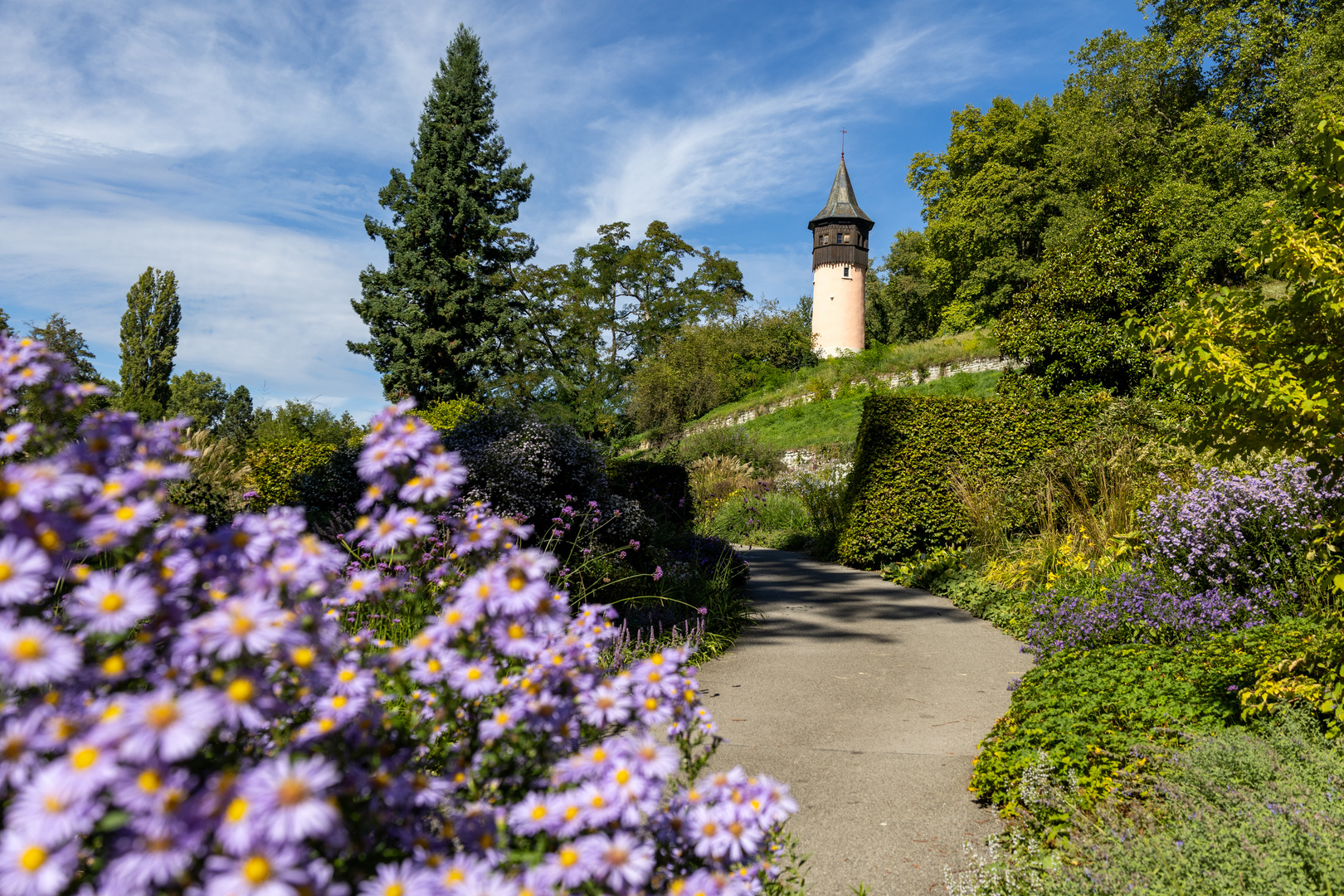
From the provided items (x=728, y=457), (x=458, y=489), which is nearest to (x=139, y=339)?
(x=728, y=457)

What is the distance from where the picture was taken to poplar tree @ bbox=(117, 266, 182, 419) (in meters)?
34.2

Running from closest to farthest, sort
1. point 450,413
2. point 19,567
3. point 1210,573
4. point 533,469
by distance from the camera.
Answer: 1. point 19,567
2. point 1210,573
3. point 533,469
4. point 450,413

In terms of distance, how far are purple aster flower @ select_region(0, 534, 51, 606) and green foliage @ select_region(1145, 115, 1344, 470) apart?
3.76 meters

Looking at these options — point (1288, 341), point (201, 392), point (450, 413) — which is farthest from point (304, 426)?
point (201, 392)

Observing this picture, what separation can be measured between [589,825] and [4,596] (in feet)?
2.75

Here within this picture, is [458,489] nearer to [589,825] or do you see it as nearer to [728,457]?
[589,825]

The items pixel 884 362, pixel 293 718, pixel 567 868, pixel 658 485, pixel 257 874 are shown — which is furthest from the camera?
pixel 884 362

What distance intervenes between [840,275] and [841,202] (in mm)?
4519

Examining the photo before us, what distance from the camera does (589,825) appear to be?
1.20 metres

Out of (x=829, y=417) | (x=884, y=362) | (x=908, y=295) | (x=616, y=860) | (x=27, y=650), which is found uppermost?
(x=908, y=295)

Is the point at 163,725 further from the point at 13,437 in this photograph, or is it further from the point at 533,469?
the point at 533,469

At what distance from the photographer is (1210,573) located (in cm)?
566

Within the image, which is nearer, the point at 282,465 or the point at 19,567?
the point at 19,567

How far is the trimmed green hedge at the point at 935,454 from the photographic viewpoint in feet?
31.7
